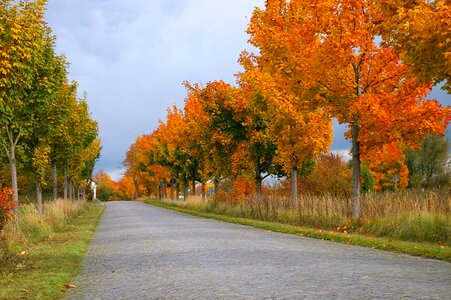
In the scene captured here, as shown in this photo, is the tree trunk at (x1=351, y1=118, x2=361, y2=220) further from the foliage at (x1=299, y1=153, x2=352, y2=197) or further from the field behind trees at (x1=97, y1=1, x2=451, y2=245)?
the foliage at (x1=299, y1=153, x2=352, y2=197)

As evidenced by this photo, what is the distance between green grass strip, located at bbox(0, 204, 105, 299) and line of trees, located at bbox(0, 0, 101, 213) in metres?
3.41

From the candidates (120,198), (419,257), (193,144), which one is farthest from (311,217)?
(120,198)

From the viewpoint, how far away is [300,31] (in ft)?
61.6

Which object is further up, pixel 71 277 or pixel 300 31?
pixel 300 31

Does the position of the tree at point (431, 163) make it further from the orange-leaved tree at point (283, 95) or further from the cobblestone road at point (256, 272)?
the cobblestone road at point (256, 272)

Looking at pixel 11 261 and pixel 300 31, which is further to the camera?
Result: pixel 300 31

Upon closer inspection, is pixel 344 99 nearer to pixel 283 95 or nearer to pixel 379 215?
pixel 283 95

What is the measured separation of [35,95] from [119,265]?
31.8 feet

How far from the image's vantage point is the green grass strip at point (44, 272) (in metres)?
7.69

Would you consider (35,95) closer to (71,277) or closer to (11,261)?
(11,261)

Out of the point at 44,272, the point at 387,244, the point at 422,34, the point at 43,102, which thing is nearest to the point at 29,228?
the point at 43,102

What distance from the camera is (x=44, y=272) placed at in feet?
31.3

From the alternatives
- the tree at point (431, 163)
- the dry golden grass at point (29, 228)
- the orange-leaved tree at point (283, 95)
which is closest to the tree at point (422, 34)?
the orange-leaved tree at point (283, 95)

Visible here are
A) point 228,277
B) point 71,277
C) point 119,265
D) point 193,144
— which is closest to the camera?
point 228,277
